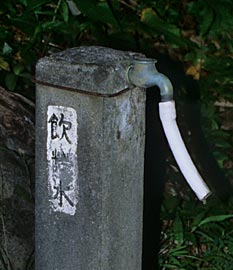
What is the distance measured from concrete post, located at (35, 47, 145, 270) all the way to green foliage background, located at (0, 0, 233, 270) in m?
1.49

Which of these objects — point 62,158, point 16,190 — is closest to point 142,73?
point 62,158

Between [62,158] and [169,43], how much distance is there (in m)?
2.92

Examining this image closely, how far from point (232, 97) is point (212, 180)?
0.88 metres

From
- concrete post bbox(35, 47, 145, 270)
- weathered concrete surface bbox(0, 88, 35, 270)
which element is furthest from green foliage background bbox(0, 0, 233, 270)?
concrete post bbox(35, 47, 145, 270)

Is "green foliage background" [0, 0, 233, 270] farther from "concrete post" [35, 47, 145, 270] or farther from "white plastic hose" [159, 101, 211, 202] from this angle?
"white plastic hose" [159, 101, 211, 202]

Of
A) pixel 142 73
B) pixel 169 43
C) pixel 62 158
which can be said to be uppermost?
pixel 142 73

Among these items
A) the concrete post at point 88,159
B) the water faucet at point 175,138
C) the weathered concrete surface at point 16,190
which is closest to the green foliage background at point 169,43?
the weathered concrete surface at point 16,190

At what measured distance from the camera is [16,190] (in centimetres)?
391

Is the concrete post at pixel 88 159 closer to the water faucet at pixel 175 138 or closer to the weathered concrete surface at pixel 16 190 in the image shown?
the water faucet at pixel 175 138

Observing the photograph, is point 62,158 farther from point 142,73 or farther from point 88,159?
point 142,73

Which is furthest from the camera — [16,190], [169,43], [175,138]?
[169,43]

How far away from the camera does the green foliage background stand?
449 centimetres

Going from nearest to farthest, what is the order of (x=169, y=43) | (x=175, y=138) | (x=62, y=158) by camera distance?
(x=175, y=138)
(x=62, y=158)
(x=169, y=43)

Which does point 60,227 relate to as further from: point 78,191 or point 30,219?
point 30,219
